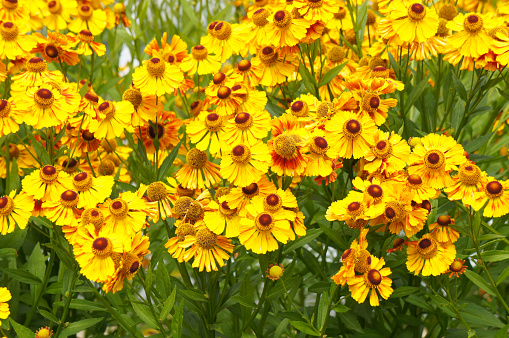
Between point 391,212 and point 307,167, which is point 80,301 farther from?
point 391,212

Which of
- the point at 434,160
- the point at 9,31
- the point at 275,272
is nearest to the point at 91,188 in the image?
the point at 275,272

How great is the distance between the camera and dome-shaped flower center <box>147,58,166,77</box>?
5.37 feet

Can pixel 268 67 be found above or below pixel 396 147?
above

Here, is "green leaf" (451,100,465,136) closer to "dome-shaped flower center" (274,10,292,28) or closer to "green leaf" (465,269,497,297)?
"green leaf" (465,269,497,297)

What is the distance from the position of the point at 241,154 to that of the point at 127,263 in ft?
1.25

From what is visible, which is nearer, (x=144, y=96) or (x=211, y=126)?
(x=211, y=126)

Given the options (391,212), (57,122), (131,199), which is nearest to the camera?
(391,212)

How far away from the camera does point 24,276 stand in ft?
5.69

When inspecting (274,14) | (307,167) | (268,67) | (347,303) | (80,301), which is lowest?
(347,303)

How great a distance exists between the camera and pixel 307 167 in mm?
1341

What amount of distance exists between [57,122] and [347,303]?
3.60ft

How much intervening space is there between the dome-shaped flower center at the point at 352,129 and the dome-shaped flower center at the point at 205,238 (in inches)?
17.3

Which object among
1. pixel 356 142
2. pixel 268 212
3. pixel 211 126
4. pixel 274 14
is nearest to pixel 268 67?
pixel 274 14

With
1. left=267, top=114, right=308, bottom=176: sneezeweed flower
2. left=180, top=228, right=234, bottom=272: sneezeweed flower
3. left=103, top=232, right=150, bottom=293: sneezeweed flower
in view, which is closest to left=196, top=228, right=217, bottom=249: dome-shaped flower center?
left=180, top=228, right=234, bottom=272: sneezeweed flower
